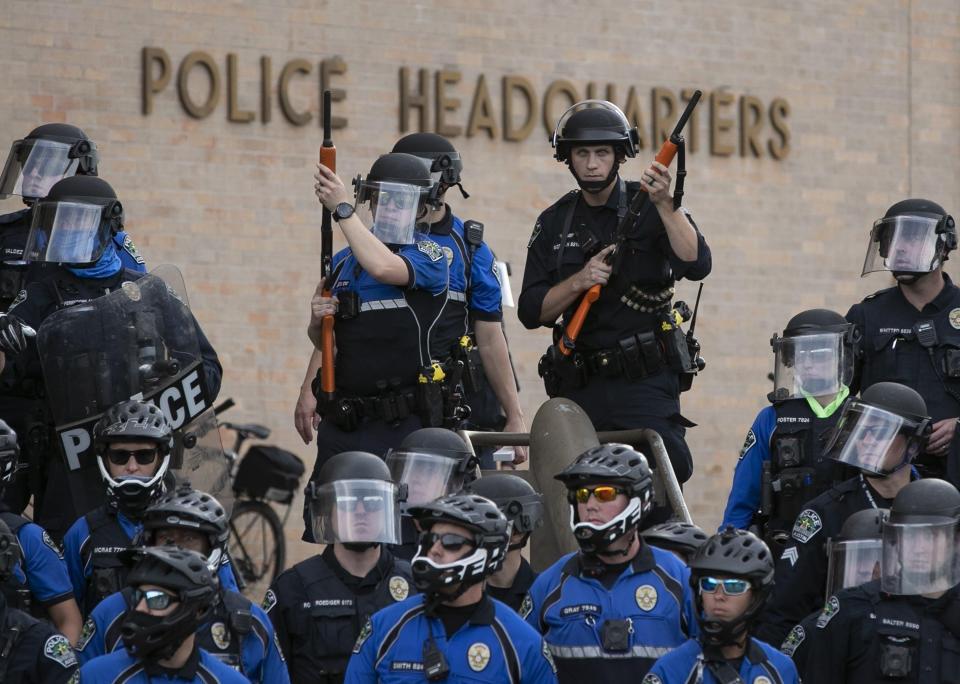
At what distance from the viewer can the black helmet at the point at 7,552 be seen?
7.59 metres

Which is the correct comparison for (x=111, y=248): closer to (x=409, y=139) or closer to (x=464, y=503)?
(x=409, y=139)

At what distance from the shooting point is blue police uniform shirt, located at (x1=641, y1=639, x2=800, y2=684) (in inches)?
288

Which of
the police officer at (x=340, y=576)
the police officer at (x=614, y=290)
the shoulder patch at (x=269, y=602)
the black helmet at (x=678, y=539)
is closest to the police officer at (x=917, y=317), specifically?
the police officer at (x=614, y=290)

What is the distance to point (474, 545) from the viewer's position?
291 inches

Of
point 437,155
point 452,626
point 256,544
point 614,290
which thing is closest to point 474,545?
point 452,626

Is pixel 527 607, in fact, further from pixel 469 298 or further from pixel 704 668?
pixel 469 298

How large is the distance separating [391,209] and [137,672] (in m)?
3.39

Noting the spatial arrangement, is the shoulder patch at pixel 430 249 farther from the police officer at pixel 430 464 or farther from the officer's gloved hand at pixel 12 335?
the officer's gloved hand at pixel 12 335

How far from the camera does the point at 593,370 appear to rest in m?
9.94

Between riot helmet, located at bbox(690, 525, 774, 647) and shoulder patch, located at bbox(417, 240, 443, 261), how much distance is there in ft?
9.07

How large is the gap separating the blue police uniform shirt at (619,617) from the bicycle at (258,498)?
678 centimetres

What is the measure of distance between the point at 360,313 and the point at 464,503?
2.43m

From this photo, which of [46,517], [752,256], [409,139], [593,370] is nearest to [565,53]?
[752,256]

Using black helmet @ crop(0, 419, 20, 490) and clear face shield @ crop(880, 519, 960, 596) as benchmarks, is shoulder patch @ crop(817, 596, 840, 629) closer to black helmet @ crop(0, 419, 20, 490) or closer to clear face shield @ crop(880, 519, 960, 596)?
clear face shield @ crop(880, 519, 960, 596)
